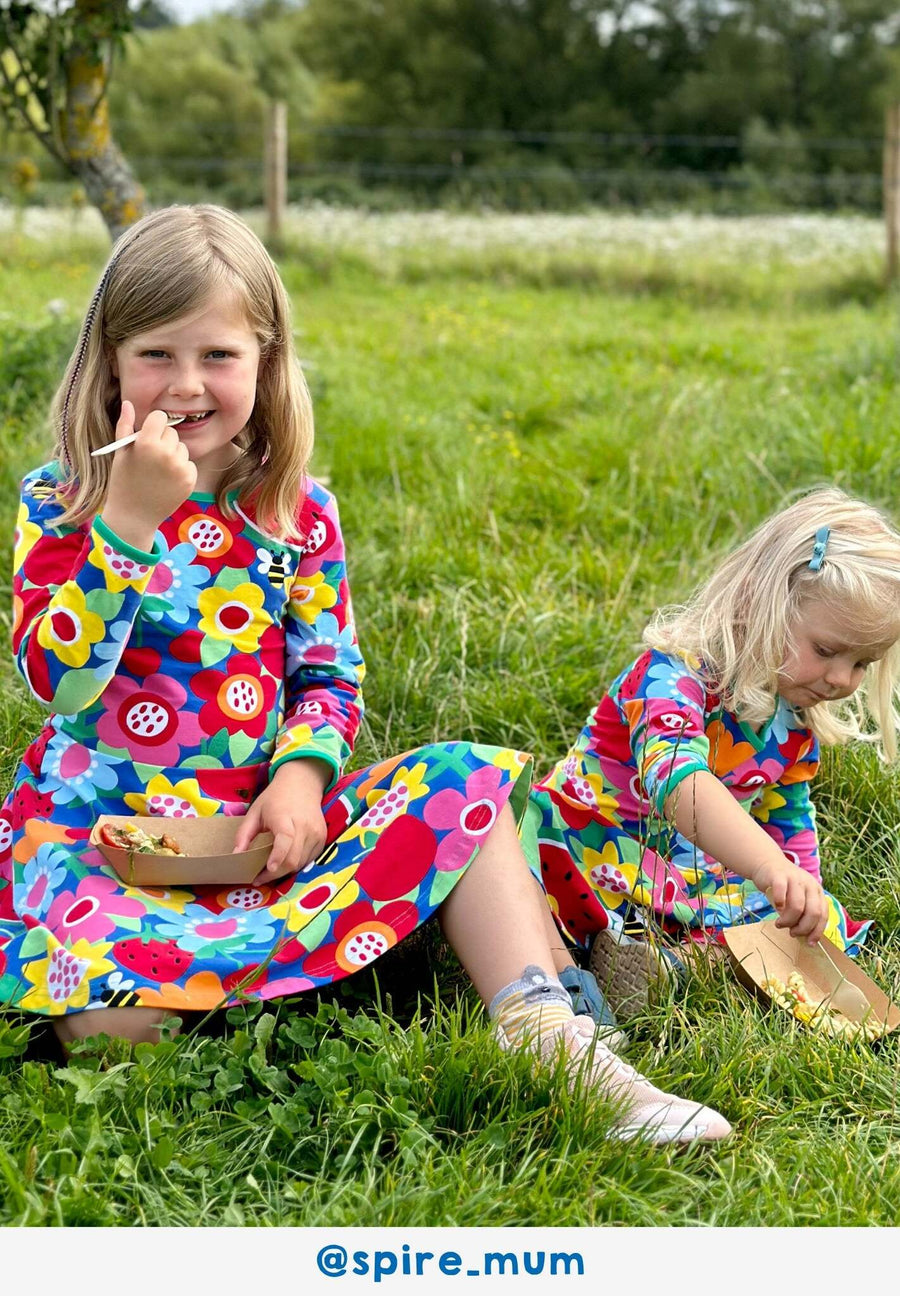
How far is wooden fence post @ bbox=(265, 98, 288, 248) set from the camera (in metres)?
9.84

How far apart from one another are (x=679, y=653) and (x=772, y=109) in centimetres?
3125

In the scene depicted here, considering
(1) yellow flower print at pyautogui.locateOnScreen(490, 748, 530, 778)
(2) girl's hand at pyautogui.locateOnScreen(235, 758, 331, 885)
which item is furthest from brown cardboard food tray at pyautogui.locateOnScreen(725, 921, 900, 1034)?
(2) girl's hand at pyautogui.locateOnScreen(235, 758, 331, 885)

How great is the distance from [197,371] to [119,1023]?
92 centimetres

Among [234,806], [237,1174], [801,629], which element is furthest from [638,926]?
[237,1174]

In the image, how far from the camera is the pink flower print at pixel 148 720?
6.94ft

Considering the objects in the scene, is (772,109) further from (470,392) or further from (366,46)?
(470,392)

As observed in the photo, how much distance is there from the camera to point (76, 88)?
437 centimetres

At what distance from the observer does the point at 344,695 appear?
2295 mm

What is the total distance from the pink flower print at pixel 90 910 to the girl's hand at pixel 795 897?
2.95 feet

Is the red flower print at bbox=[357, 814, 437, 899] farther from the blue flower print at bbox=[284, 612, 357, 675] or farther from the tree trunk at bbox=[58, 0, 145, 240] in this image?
the tree trunk at bbox=[58, 0, 145, 240]

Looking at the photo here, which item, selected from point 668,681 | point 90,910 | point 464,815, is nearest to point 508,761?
point 464,815

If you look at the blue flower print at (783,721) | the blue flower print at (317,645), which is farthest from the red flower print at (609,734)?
the blue flower print at (317,645)
